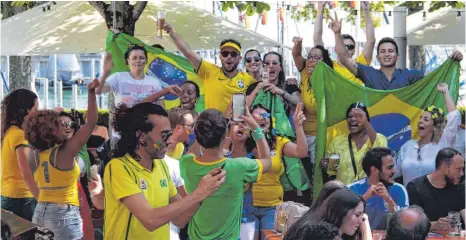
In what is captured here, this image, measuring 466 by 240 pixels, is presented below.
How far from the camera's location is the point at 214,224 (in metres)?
5.82

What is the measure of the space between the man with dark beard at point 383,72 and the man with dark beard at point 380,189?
1.89m

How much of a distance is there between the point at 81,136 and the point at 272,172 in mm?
1929

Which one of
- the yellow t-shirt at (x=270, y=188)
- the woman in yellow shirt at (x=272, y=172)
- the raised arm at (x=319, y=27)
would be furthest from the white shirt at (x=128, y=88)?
the raised arm at (x=319, y=27)

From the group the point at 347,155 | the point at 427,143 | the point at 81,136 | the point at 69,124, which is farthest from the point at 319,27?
the point at 81,136

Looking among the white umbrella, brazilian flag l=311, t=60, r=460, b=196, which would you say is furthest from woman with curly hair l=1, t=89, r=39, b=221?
the white umbrella

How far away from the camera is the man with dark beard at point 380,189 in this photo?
22.9 ft

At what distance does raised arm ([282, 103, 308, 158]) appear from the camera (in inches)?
292

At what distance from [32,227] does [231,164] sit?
4.85 ft

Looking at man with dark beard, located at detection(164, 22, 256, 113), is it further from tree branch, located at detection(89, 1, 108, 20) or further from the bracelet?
the bracelet

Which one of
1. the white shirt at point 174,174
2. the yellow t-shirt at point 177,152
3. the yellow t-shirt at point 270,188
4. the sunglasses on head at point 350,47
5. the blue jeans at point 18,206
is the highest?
the sunglasses on head at point 350,47

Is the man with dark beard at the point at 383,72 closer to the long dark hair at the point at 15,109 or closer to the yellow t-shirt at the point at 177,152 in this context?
the yellow t-shirt at the point at 177,152

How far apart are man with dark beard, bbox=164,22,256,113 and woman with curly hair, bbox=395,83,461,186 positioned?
5.31 ft

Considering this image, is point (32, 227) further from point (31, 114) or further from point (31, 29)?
point (31, 29)

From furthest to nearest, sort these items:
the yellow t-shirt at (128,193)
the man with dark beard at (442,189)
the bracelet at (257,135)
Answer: the man with dark beard at (442,189)
the bracelet at (257,135)
the yellow t-shirt at (128,193)
